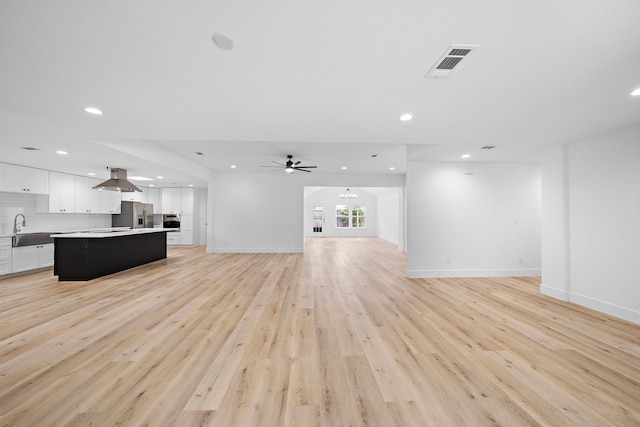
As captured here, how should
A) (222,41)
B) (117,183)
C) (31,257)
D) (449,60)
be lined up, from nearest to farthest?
(222,41) → (449,60) → (31,257) → (117,183)

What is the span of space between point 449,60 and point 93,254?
646 cm

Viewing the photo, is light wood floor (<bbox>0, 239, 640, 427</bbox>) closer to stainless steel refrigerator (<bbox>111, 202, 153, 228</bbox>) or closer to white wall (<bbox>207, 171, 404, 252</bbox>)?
white wall (<bbox>207, 171, 404, 252</bbox>)

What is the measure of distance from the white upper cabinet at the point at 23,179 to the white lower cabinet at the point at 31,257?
1337 millimetres

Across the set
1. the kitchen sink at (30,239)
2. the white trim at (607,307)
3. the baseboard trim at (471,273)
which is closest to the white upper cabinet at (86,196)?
the kitchen sink at (30,239)

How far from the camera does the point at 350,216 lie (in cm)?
1552

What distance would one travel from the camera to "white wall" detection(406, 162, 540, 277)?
5125 millimetres

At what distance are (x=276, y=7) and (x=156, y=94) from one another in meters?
1.64

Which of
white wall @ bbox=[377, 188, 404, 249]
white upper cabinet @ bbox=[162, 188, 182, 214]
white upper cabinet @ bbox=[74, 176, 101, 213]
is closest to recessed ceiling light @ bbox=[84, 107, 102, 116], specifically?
white upper cabinet @ bbox=[74, 176, 101, 213]

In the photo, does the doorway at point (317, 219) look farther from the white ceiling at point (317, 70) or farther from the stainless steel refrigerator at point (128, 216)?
the white ceiling at point (317, 70)

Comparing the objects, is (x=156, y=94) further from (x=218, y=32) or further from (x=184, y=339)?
(x=184, y=339)

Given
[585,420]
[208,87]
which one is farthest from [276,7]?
[585,420]

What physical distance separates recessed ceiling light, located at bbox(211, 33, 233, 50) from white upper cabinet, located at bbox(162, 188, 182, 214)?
950 cm

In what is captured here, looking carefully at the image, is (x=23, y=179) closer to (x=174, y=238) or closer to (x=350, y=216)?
(x=174, y=238)

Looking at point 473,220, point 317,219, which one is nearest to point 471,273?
point 473,220
